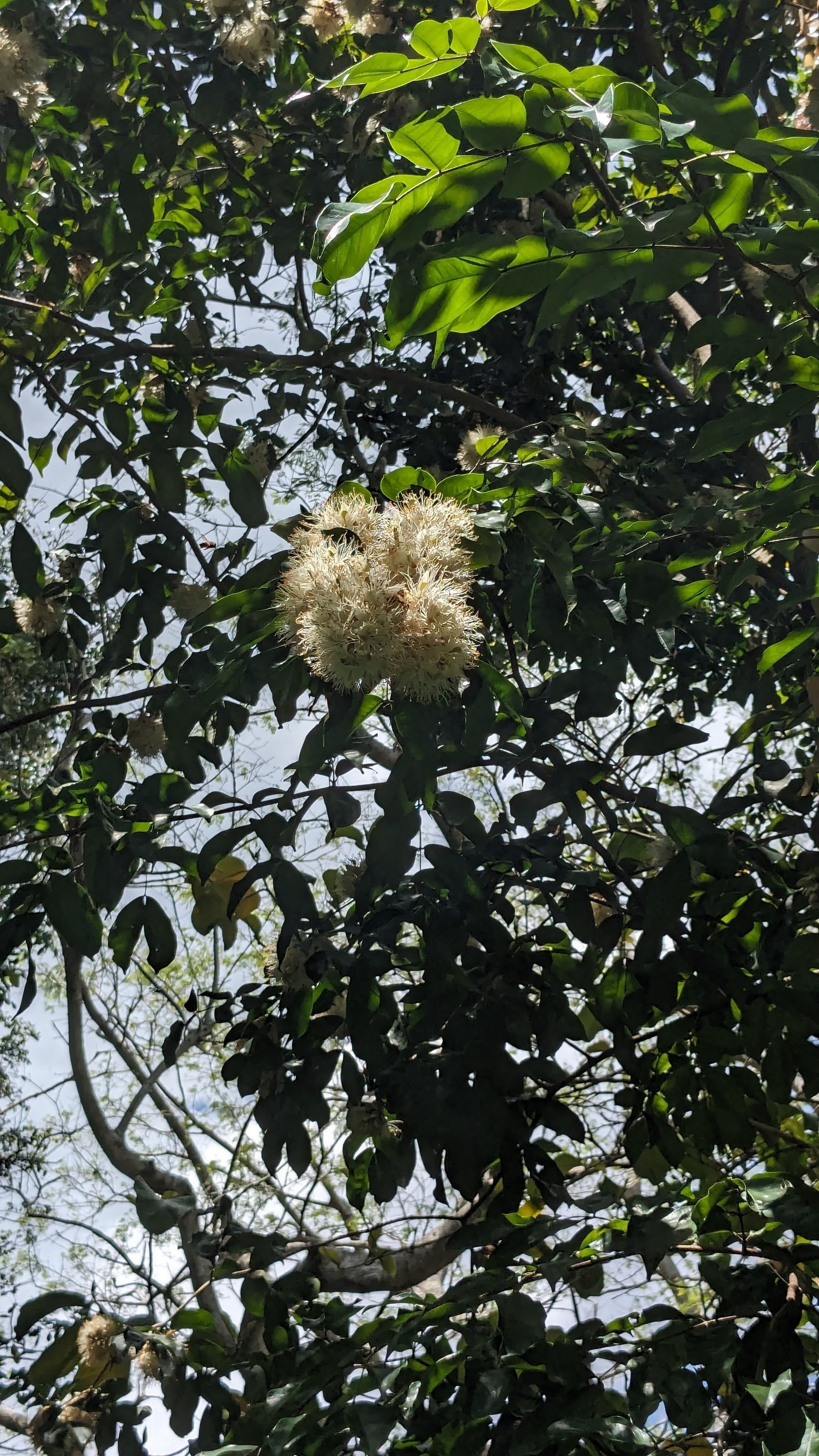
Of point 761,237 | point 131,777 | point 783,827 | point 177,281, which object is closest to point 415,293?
point 761,237

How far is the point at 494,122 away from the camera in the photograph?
2.24 feet

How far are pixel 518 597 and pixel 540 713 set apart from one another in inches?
10.0

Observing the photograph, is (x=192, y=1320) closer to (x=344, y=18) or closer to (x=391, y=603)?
(x=391, y=603)

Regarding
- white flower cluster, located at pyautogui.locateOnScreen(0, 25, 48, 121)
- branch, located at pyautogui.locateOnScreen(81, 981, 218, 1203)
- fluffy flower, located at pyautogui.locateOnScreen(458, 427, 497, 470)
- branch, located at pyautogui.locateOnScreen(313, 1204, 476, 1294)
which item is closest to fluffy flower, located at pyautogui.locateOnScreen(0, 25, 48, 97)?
white flower cluster, located at pyautogui.locateOnScreen(0, 25, 48, 121)

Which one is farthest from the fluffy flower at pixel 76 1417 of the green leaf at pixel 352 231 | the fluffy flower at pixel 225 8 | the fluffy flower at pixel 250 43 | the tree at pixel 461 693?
the fluffy flower at pixel 225 8

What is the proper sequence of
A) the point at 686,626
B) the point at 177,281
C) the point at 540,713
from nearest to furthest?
the point at 540,713 < the point at 177,281 < the point at 686,626

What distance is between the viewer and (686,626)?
1.92 meters

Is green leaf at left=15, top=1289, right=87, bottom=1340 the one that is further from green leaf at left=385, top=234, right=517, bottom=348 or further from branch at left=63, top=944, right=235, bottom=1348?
green leaf at left=385, top=234, right=517, bottom=348

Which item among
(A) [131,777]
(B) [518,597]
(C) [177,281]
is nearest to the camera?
(B) [518,597]

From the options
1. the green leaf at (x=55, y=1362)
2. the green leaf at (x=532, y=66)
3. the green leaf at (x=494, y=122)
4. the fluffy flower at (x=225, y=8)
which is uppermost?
the fluffy flower at (x=225, y=8)

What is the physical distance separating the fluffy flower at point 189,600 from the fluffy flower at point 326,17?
1125mm

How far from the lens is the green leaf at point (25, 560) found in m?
1.50

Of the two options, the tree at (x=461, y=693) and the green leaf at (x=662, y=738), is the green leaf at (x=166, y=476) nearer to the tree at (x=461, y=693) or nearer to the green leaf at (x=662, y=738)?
the tree at (x=461, y=693)

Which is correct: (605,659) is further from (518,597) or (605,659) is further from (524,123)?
(524,123)
